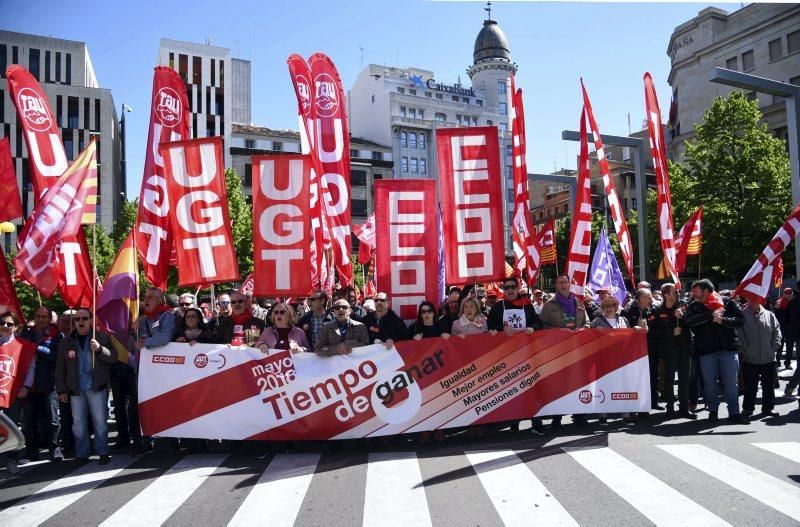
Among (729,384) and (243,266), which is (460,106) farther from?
(729,384)

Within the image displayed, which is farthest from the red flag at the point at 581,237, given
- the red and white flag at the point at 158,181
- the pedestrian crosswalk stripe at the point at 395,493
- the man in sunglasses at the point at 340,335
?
the red and white flag at the point at 158,181

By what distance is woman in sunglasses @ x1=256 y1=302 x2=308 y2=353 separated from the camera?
25.9 feet

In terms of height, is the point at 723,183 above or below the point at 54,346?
above

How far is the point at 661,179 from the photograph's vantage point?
11.3 meters

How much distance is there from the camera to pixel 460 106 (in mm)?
85250

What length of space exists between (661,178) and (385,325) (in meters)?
6.08

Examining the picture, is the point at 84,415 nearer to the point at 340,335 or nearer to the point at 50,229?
the point at 50,229

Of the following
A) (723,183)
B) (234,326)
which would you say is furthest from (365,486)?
(723,183)

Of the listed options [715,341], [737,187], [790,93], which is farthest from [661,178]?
[737,187]

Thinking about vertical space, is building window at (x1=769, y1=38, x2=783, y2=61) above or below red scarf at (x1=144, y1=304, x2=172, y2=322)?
above

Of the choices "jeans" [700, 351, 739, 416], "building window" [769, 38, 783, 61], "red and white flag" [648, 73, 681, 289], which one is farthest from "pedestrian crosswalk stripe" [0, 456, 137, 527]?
"building window" [769, 38, 783, 61]

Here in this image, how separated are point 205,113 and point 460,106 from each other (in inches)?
1358

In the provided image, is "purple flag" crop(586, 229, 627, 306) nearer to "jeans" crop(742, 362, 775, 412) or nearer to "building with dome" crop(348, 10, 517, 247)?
"jeans" crop(742, 362, 775, 412)

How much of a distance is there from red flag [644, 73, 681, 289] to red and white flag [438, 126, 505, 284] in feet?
11.3
